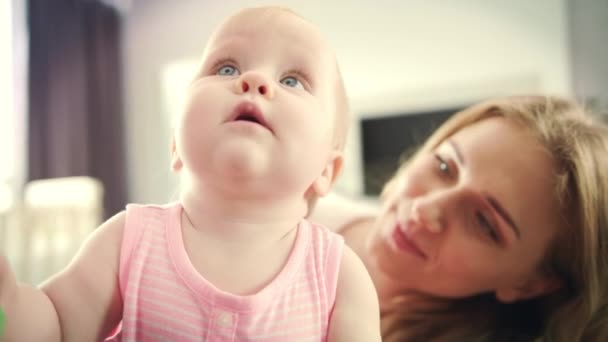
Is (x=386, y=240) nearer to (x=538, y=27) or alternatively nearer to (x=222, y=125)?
(x=222, y=125)

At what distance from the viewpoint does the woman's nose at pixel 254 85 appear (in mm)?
347

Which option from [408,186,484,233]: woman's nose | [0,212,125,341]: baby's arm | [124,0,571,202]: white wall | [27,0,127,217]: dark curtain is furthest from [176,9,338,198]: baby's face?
[27,0,127,217]: dark curtain

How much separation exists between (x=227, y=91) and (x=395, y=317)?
56 centimetres

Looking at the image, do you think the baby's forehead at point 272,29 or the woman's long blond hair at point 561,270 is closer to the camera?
the baby's forehead at point 272,29

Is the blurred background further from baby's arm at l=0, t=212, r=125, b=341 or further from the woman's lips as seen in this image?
baby's arm at l=0, t=212, r=125, b=341

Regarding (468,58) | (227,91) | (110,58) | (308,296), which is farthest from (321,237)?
(110,58)

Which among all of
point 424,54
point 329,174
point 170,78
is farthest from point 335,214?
point 424,54

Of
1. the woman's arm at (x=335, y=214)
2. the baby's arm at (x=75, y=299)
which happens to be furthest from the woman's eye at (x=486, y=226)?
the baby's arm at (x=75, y=299)

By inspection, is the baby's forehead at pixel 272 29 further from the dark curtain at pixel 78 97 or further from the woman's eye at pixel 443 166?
the dark curtain at pixel 78 97

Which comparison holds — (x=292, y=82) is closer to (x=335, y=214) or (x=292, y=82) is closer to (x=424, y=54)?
(x=335, y=214)

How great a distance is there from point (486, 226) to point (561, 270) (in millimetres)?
166

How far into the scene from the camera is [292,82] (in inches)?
15.1

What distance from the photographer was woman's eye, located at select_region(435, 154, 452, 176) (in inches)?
30.3

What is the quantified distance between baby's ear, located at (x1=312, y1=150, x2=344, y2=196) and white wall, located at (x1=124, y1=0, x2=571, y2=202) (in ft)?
4.04
